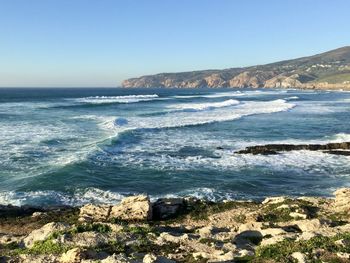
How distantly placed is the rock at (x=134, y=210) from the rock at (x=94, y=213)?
0.29m

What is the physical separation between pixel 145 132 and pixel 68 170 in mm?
20945

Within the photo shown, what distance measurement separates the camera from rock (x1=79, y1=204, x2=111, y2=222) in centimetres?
1973

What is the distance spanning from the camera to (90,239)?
597 inches

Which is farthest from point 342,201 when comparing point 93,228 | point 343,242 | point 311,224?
point 93,228

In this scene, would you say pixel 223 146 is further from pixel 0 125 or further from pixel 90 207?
pixel 0 125

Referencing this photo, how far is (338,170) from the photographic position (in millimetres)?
31859

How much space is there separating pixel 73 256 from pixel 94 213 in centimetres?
724

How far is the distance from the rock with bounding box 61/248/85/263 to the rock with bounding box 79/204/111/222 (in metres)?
6.23

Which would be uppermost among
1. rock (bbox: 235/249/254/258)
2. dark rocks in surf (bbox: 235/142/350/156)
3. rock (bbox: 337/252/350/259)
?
rock (bbox: 337/252/350/259)

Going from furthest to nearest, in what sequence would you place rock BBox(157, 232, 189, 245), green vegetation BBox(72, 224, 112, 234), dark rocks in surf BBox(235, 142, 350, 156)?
dark rocks in surf BBox(235, 142, 350, 156)
green vegetation BBox(72, 224, 112, 234)
rock BBox(157, 232, 189, 245)

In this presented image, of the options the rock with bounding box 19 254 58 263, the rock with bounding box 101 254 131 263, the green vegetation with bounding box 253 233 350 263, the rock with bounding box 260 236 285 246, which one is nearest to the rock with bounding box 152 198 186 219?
the rock with bounding box 260 236 285 246

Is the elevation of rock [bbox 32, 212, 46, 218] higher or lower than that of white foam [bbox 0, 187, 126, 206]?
higher

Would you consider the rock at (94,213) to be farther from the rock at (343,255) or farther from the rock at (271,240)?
the rock at (343,255)

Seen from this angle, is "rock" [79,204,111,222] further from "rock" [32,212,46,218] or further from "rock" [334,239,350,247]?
"rock" [334,239,350,247]
